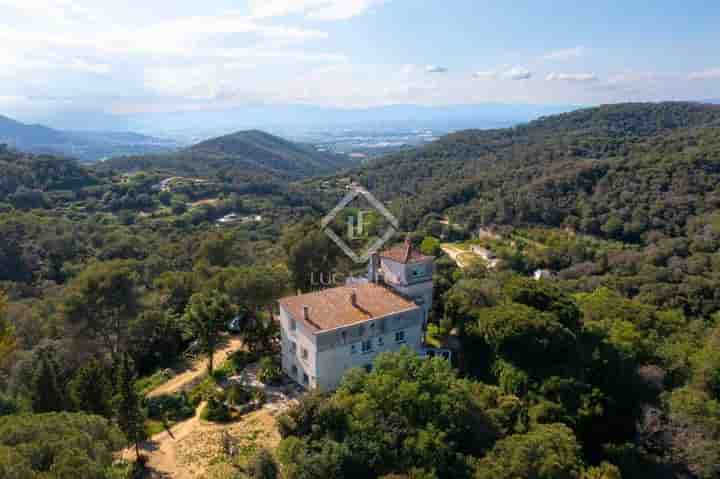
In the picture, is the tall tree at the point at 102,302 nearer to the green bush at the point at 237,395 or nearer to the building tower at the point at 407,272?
the green bush at the point at 237,395

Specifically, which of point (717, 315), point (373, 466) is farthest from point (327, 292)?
point (717, 315)

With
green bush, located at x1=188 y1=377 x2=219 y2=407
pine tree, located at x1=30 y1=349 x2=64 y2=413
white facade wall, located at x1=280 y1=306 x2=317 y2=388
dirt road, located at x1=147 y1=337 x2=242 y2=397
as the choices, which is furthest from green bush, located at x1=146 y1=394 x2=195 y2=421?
white facade wall, located at x1=280 y1=306 x2=317 y2=388

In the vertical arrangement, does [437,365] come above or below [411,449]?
above

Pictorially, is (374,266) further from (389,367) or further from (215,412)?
(215,412)

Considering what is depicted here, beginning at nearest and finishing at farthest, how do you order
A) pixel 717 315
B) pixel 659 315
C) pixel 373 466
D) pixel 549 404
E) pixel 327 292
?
1. pixel 373 466
2. pixel 549 404
3. pixel 327 292
4. pixel 659 315
5. pixel 717 315

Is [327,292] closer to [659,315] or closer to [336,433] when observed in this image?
[336,433]

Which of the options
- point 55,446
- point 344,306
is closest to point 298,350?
point 344,306
